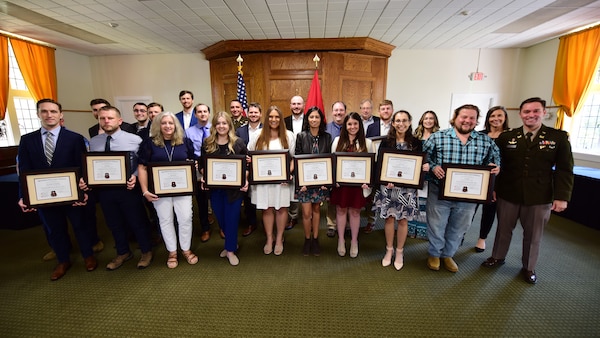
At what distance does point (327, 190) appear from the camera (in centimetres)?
263

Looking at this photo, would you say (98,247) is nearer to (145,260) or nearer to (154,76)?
(145,260)

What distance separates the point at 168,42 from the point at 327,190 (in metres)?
5.51

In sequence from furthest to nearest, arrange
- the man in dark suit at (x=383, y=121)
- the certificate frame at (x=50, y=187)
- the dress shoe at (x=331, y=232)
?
the man in dark suit at (x=383, y=121), the dress shoe at (x=331, y=232), the certificate frame at (x=50, y=187)

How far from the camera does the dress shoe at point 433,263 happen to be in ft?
8.34

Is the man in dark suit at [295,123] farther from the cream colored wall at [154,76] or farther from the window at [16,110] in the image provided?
the window at [16,110]

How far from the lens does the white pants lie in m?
2.44

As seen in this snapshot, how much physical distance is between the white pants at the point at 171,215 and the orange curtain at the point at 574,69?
729 cm

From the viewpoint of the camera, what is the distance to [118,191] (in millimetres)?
2363

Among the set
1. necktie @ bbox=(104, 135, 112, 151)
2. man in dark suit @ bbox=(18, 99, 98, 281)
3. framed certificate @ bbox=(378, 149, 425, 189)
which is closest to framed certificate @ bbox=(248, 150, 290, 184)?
framed certificate @ bbox=(378, 149, 425, 189)

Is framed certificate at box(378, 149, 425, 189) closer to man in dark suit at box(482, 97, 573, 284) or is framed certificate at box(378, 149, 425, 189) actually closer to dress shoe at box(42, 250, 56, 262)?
man in dark suit at box(482, 97, 573, 284)

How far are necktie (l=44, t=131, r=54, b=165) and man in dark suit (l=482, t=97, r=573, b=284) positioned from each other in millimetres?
4267

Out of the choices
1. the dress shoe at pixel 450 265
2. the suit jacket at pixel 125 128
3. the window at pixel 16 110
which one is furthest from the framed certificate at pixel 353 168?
the window at pixel 16 110

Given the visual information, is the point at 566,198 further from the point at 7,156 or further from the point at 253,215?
the point at 7,156

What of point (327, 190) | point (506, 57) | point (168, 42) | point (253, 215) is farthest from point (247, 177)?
point (506, 57)
